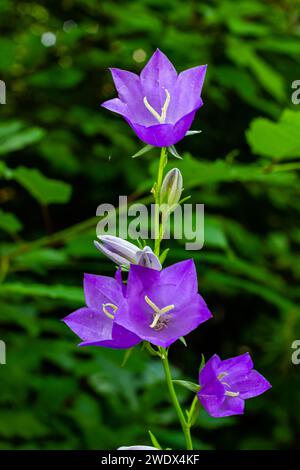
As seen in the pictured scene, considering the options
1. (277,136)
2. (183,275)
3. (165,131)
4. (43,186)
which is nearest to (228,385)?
(183,275)

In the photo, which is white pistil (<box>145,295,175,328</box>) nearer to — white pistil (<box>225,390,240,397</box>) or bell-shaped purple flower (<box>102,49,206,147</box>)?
white pistil (<box>225,390,240,397</box>)

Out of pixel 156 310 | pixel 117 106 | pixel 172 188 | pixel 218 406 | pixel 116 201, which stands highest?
pixel 116 201

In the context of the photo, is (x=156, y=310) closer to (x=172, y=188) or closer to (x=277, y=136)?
(x=172, y=188)

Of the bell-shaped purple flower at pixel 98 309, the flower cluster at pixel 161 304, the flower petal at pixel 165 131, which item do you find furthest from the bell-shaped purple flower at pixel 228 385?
the flower petal at pixel 165 131

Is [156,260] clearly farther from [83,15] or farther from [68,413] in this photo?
[83,15]

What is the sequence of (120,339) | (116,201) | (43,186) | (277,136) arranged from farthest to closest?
(116,201), (43,186), (277,136), (120,339)

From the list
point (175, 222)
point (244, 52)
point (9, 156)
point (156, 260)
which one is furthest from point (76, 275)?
point (156, 260)
